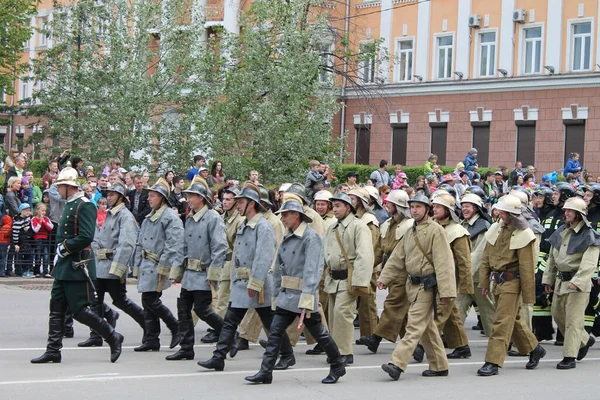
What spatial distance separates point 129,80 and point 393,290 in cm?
1700

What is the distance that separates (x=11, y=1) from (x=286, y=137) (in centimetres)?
1723

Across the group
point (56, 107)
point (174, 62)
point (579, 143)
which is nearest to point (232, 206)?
point (174, 62)

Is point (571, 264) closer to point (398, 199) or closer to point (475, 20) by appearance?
point (398, 199)

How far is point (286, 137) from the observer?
25109mm

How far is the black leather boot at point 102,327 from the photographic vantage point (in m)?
11.1

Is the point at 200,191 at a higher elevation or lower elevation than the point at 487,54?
lower

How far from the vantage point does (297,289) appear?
10.6m

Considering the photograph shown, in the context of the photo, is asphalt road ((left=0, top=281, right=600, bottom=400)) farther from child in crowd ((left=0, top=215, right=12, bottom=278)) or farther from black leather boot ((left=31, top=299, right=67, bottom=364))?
child in crowd ((left=0, top=215, right=12, bottom=278))

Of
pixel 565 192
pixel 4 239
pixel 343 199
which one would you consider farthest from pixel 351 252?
pixel 4 239

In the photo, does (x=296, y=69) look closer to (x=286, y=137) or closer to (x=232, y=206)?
(x=286, y=137)

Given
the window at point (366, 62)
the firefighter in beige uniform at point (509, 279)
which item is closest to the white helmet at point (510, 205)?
the firefighter in beige uniform at point (509, 279)

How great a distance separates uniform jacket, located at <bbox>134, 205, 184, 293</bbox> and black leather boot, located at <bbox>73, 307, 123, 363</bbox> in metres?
0.83

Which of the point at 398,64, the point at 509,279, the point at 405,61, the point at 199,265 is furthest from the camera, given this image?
the point at 398,64

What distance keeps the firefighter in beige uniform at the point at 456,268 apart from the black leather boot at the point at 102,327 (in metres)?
3.38
